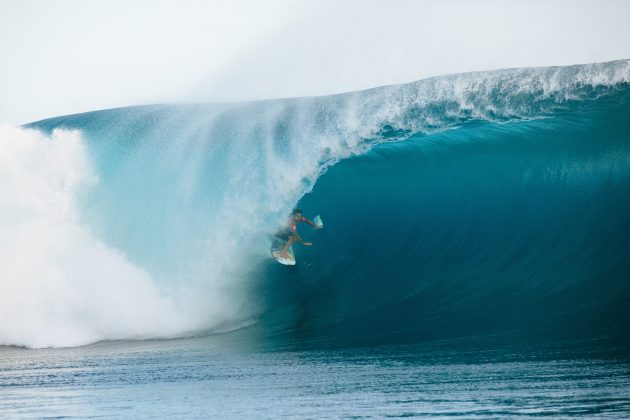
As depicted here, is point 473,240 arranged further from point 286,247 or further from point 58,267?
point 58,267

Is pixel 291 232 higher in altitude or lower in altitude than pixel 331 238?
higher

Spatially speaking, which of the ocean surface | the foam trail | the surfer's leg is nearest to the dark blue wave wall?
the ocean surface

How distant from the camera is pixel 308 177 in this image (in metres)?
12.3

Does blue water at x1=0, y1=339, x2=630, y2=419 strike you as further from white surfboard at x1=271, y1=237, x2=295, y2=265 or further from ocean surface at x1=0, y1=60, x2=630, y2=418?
white surfboard at x1=271, y1=237, x2=295, y2=265

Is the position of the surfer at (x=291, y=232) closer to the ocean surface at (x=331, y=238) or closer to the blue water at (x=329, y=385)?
the ocean surface at (x=331, y=238)

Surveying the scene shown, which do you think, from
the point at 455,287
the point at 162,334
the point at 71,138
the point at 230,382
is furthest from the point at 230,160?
the point at 230,382

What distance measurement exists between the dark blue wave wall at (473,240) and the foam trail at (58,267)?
186cm

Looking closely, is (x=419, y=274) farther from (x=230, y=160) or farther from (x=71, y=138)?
(x=71, y=138)

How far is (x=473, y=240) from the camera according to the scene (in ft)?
37.6

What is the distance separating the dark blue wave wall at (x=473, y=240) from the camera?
938 centimetres

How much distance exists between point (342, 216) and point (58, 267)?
4.24 meters

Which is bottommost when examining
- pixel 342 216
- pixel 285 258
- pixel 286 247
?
pixel 285 258

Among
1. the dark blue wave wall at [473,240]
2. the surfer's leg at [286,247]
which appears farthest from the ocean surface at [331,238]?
the surfer's leg at [286,247]

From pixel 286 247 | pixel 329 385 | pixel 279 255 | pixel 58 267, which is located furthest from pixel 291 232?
pixel 329 385
